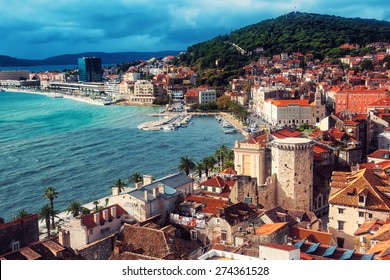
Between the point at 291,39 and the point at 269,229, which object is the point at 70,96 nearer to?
the point at 291,39

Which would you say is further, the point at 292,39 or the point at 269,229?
the point at 292,39

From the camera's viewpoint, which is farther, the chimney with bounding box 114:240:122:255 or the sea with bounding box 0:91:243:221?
the sea with bounding box 0:91:243:221

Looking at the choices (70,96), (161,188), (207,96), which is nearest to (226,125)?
(207,96)

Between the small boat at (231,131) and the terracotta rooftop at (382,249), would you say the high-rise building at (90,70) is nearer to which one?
the small boat at (231,131)

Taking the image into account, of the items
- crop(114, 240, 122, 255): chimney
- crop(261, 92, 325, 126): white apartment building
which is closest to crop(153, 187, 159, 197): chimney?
crop(114, 240, 122, 255): chimney

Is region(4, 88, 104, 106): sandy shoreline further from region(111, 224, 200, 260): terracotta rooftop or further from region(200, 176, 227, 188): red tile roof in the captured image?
region(111, 224, 200, 260): terracotta rooftop

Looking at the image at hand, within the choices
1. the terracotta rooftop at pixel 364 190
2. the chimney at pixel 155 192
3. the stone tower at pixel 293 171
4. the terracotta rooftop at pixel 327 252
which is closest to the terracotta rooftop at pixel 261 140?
the stone tower at pixel 293 171

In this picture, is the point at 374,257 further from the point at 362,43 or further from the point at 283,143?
the point at 362,43
